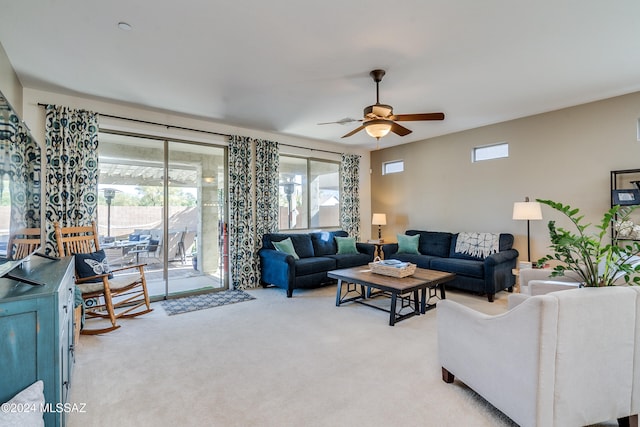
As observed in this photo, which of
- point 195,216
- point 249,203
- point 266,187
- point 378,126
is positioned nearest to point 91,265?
point 195,216

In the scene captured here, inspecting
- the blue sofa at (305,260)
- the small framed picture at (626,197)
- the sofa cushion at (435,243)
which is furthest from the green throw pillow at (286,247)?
the small framed picture at (626,197)

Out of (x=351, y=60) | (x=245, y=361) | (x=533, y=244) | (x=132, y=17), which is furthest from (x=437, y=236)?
(x=132, y=17)

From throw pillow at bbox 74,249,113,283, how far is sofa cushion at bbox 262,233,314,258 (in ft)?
7.56

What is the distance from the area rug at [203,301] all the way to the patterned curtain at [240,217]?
33 cm

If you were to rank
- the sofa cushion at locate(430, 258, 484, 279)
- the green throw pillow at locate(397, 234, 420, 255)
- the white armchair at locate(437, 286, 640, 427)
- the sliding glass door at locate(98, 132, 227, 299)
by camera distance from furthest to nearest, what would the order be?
the green throw pillow at locate(397, 234, 420, 255)
the sofa cushion at locate(430, 258, 484, 279)
the sliding glass door at locate(98, 132, 227, 299)
the white armchair at locate(437, 286, 640, 427)

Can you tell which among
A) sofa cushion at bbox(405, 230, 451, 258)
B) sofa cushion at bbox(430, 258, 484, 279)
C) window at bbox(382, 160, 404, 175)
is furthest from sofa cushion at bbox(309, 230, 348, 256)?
window at bbox(382, 160, 404, 175)

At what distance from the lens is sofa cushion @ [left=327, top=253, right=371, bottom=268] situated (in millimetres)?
5156

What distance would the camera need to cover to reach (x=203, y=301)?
4355 millimetres

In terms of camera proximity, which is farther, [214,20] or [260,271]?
[260,271]

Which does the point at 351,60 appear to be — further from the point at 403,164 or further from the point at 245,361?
the point at 403,164

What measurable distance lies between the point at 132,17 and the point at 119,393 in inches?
107

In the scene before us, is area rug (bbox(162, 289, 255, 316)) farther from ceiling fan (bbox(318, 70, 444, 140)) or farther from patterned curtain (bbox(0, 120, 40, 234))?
ceiling fan (bbox(318, 70, 444, 140))

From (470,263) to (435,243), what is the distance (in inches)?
41.5

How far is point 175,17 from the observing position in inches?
89.5
